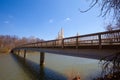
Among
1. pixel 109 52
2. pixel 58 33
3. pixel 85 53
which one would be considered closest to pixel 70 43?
pixel 85 53

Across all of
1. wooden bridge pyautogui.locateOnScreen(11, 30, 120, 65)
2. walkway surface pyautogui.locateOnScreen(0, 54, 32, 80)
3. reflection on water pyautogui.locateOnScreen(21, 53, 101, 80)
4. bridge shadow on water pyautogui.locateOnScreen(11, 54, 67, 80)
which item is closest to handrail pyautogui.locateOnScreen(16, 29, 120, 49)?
wooden bridge pyautogui.locateOnScreen(11, 30, 120, 65)

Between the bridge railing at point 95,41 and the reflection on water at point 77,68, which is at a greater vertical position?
the bridge railing at point 95,41

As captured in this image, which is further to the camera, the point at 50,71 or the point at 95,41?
the point at 50,71

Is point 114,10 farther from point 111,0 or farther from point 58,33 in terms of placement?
point 58,33

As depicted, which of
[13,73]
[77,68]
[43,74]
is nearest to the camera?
[43,74]

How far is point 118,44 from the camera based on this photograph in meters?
8.10

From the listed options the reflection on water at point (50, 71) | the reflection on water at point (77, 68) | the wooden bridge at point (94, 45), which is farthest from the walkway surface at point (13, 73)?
the wooden bridge at point (94, 45)

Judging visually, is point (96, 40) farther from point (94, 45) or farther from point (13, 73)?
point (13, 73)

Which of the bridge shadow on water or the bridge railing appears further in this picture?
the bridge shadow on water

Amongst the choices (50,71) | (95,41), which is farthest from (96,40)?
(50,71)

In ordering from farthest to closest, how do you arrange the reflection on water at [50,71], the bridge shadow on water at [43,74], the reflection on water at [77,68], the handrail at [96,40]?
the reflection on water at [77,68], the reflection on water at [50,71], the bridge shadow on water at [43,74], the handrail at [96,40]

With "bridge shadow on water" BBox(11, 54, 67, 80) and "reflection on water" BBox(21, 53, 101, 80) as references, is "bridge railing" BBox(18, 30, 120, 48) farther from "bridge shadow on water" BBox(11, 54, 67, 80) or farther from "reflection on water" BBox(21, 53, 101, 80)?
"bridge shadow on water" BBox(11, 54, 67, 80)

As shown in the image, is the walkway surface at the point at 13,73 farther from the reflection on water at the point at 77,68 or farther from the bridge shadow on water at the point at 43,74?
the reflection on water at the point at 77,68

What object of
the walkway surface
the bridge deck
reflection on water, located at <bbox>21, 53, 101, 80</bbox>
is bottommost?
the walkway surface
